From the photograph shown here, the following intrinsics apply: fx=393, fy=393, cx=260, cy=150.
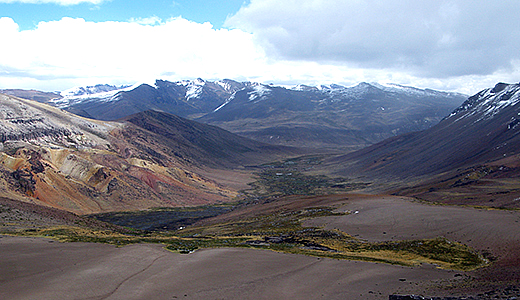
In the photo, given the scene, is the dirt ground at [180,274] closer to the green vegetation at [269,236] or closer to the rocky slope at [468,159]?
the green vegetation at [269,236]

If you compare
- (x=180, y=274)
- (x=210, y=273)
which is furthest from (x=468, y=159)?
(x=180, y=274)

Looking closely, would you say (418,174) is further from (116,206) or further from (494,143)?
(116,206)

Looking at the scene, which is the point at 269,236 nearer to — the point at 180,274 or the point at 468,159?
the point at 180,274

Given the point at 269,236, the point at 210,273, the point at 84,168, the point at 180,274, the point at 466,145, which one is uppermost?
the point at 466,145

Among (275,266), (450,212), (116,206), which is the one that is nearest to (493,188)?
(450,212)

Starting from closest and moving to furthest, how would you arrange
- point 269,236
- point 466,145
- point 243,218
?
point 269,236
point 243,218
point 466,145

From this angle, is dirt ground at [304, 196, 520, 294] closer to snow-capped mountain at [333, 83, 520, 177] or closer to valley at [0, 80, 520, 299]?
valley at [0, 80, 520, 299]
